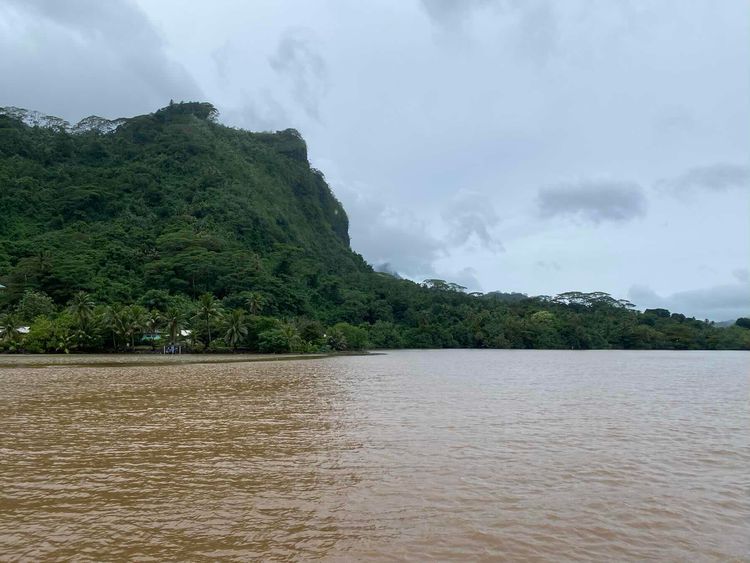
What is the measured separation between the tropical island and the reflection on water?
5603cm

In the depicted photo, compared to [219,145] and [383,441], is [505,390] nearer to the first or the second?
[383,441]

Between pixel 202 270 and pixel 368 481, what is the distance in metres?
99.2

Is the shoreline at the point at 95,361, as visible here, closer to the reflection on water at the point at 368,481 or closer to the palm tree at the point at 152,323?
the palm tree at the point at 152,323

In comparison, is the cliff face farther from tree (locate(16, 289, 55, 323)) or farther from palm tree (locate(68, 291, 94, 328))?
palm tree (locate(68, 291, 94, 328))

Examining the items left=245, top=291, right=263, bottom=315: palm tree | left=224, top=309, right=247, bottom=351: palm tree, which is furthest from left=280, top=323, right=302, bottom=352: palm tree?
left=245, top=291, right=263, bottom=315: palm tree

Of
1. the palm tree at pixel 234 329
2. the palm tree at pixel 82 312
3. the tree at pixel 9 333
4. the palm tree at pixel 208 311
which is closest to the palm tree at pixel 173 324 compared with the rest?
the palm tree at pixel 208 311

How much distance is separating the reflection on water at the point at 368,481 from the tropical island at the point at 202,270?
184ft

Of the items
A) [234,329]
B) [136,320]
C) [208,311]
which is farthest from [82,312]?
[234,329]

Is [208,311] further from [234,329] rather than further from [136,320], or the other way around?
[136,320]

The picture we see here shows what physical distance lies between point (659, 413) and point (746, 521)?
14.1 meters

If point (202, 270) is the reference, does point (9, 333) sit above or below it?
below

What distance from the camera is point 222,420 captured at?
18.2 m

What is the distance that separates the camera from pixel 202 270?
4077 inches

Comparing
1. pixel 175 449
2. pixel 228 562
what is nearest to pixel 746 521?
pixel 228 562
